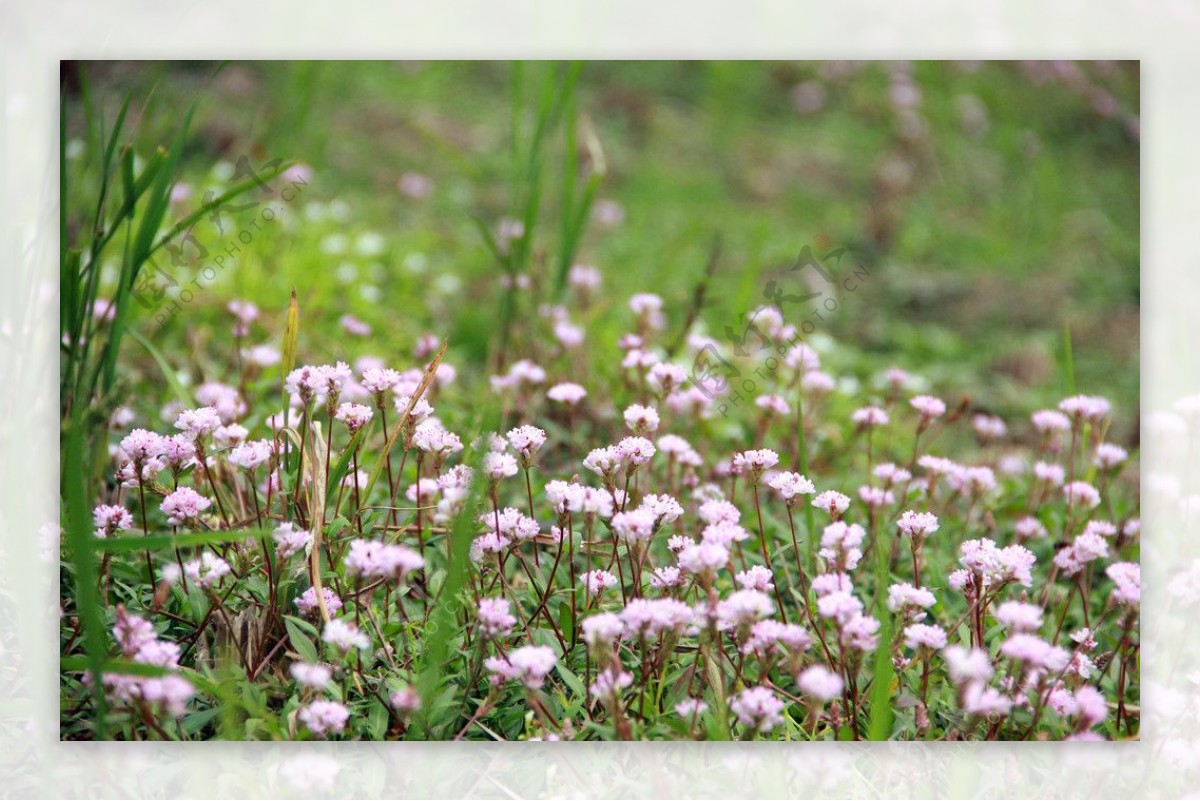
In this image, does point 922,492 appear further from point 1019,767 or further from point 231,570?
point 231,570

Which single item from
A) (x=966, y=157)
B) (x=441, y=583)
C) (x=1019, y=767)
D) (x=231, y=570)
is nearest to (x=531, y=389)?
(x=441, y=583)

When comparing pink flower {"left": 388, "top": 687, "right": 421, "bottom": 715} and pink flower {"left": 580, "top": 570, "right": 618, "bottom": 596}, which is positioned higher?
pink flower {"left": 580, "top": 570, "right": 618, "bottom": 596}

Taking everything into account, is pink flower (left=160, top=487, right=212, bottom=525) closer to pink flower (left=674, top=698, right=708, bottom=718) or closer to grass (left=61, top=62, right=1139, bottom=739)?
grass (left=61, top=62, right=1139, bottom=739)

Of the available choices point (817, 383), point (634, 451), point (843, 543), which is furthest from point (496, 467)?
point (817, 383)

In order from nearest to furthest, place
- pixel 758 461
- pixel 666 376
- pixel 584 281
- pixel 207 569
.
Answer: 1. pixel 207 569
2. pixel 758 461
3. pixel 666 376
4. pixel 584 281

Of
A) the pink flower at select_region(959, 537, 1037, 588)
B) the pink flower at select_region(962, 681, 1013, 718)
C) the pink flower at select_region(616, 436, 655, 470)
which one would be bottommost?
the pink flower at select_region(962, 681, 1013, 718)

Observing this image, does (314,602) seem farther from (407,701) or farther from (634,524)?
(634,524)

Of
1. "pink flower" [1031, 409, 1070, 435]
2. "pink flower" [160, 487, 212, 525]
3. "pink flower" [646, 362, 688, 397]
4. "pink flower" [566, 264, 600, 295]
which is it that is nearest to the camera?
"pink flower" [160, 487, 212, 525]

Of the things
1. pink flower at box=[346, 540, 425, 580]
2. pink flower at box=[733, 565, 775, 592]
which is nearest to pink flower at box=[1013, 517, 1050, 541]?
pink flower at box=[733, 565, 775, 592]
